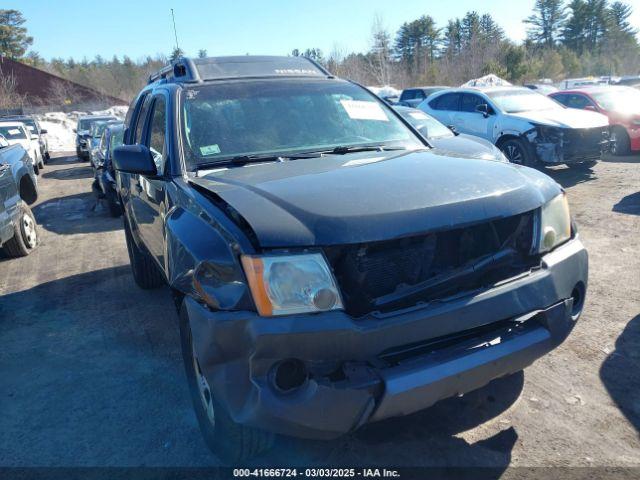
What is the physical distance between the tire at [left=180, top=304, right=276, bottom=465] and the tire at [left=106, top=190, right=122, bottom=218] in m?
6.79

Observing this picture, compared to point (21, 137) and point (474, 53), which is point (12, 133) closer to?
point (21, 137)

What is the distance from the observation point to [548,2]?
6819 cm

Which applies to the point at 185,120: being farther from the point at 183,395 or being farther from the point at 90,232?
the point at 90,232

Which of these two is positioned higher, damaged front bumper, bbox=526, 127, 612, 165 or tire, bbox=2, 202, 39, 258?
damaged front bumper, bbox=526, 127, 612, 165

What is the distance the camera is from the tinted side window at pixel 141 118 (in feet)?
13.9

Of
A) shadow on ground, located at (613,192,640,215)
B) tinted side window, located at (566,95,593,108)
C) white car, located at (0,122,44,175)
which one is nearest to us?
shadow on ground, located at (613,192,640,215)

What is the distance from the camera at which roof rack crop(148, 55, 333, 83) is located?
376cm

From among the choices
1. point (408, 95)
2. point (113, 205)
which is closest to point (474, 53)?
point (408, 95)

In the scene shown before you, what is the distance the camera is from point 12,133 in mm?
15844

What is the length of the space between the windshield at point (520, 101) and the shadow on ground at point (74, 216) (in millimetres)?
7565

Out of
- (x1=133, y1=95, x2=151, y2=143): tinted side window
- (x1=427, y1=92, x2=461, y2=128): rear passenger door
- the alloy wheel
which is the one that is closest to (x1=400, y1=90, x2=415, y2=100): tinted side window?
(x1=427, y1=92, x2=461, y2=128): rear passenger door

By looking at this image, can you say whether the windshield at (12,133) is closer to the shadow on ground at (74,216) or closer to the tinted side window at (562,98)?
the shadow on ground at (74,216)

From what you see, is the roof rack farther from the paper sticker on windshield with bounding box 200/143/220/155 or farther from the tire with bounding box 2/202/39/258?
the tire with bounding box 2/202/39/258

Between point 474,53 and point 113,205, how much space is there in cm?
3491
